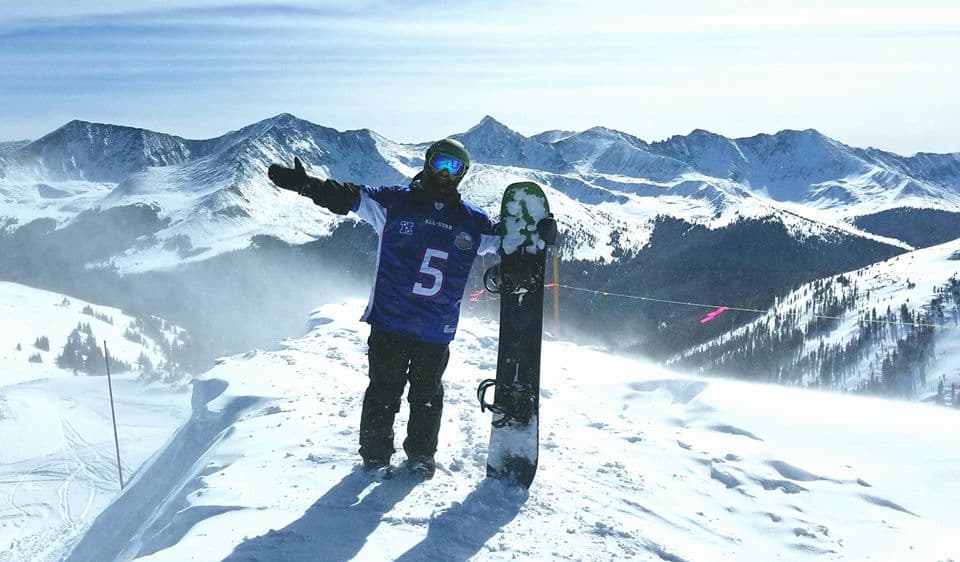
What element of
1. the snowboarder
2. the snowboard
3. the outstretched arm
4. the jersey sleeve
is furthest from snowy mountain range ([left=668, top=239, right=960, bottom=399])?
the outstretched arm

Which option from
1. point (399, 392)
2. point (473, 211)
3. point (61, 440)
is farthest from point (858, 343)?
point (399, 392)

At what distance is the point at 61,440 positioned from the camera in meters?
68.6

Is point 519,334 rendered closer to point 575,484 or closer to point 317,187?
point 575,484

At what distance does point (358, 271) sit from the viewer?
185 metres

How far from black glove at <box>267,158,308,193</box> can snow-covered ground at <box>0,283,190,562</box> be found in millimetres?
7626

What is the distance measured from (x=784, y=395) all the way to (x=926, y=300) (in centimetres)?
16229

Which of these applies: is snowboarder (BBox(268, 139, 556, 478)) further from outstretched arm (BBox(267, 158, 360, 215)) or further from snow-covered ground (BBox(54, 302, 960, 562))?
snow-covered ground (BBox(54, 302, 960, 562))

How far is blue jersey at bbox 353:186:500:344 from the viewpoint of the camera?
504 centimetres

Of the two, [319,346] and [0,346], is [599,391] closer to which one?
[319,346]

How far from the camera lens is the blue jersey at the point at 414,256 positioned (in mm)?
5035

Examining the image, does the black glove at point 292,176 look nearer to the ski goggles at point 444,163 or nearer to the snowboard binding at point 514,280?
the ski goggles at point 444,163

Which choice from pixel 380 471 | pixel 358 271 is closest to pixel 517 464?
pixel 380 471

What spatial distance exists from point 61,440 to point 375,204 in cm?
7900

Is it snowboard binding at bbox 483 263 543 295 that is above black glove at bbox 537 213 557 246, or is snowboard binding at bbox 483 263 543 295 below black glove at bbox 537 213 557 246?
below
